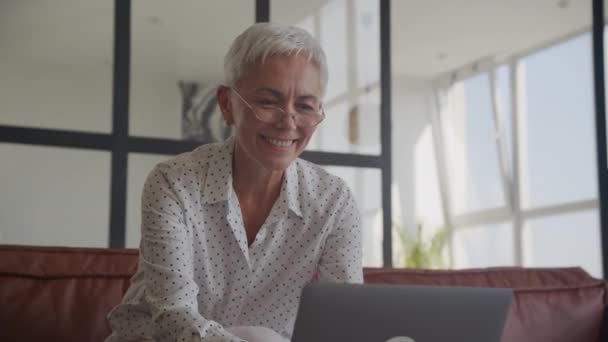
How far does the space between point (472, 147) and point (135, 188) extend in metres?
6.05

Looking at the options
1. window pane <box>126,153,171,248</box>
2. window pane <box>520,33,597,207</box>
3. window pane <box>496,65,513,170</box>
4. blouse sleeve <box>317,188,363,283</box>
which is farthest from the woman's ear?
window pane <box>496,65,513,170</box>

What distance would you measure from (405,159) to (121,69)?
6.19 m

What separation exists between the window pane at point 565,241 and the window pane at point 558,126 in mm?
205

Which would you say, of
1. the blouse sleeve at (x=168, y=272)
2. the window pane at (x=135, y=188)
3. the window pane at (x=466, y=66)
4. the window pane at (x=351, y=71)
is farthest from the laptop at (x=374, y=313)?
the window pane at (x=466, y=66)

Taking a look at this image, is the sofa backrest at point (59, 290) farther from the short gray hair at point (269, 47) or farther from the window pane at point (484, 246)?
the window pane at point (484, 246)

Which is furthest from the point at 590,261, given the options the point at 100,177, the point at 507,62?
the point at 100,177

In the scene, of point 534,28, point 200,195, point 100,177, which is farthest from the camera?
point 534,28

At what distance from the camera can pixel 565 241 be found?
24.3 feet

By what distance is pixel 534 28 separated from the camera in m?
7.65

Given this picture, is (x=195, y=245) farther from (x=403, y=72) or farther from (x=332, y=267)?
(x=403, y=72)

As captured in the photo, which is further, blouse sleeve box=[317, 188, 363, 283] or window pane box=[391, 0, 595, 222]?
window pane box=[391, 0, 595, 222]

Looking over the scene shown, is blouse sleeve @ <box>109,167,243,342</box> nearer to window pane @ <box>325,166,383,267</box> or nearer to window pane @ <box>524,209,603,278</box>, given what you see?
window pane @ <box>325,166,383,267</box>

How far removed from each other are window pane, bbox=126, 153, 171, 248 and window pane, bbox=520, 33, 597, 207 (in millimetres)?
4818

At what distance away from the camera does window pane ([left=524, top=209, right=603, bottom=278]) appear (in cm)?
712
